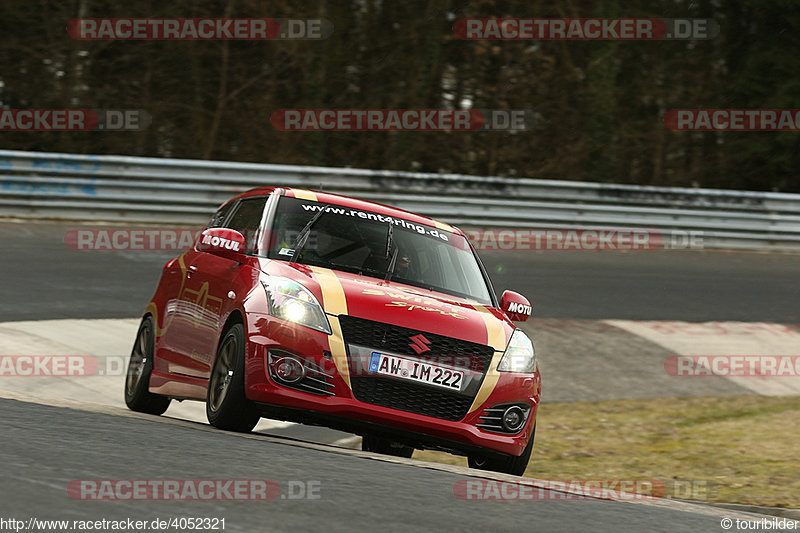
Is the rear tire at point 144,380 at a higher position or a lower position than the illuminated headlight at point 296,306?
lower

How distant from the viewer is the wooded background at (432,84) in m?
25.3

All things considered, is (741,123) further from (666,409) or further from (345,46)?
(666,409)

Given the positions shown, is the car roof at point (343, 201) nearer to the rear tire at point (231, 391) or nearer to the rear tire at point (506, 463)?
the rear tire at point (231, 391)

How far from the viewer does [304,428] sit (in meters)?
9.96

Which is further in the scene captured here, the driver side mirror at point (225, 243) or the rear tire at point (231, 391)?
the driver side mirror at point (225, 243)

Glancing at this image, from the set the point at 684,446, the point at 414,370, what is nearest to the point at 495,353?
the point at 414,370

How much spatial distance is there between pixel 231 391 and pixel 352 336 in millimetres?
756

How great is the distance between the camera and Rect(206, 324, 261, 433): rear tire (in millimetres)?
6895

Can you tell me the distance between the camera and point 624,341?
1363 centimetres

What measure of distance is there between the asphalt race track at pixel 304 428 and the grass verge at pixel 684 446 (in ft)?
1.64

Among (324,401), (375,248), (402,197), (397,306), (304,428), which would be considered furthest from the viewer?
(402,197)

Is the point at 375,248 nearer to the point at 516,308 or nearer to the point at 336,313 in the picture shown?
the point at 516,308

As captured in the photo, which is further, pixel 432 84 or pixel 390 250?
pixel 432 84

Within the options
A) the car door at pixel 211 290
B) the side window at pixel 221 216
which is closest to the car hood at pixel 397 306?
the car door at pixel 211 290
